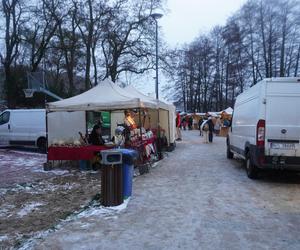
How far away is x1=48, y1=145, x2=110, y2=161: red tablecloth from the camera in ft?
44.5

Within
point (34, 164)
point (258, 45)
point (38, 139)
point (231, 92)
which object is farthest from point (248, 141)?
point (231, 92)

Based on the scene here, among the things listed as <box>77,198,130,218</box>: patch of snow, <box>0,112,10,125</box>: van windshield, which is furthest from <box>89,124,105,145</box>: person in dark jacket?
<box>0,112,10,125</box>: van windshield

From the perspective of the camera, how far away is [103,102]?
1352cm

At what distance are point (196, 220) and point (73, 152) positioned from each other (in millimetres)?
7393

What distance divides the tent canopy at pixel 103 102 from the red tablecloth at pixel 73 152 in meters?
1.24

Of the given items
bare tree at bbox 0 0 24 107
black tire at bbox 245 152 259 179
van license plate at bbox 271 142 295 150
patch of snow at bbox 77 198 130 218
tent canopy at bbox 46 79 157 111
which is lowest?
patch of snow at bbox 77 198 130 218

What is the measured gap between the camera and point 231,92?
62969 millimetres

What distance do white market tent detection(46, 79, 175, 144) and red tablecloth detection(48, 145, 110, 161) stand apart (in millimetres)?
1218

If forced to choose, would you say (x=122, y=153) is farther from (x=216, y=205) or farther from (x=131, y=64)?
(x=131, y=64)

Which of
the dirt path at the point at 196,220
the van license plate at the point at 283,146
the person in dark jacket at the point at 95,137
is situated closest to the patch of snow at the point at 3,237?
the dirt path at the point at 196,220

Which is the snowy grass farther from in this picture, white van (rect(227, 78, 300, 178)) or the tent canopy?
the tent canopy

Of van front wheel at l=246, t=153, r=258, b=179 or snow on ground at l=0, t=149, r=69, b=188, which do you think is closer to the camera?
van front wheel at l=246, t=153, r=258, b=179

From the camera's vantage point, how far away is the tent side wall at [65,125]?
1666 centimetres

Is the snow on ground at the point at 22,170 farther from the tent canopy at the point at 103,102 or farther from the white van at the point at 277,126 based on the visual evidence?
the white van at the point at 277,126
